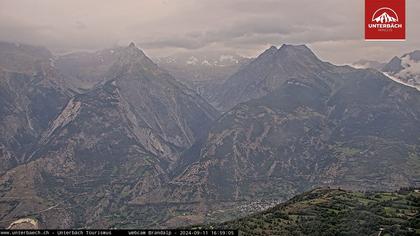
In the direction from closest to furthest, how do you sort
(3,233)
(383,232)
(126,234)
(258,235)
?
1. (126,234)
2. (3,233)
3. (383,232)
4. (258,235)

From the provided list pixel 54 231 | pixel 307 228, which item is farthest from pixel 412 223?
pixel 54 231

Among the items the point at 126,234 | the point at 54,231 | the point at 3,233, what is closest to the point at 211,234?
the point at 126,234

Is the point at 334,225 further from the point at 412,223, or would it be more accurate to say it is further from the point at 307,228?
the point at 412,223

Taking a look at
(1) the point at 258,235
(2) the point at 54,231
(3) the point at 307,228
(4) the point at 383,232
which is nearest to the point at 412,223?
(4) the point at 383,232

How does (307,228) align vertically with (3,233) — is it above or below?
below

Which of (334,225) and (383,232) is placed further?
(334,225)

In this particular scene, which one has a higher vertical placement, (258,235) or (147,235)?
(147,235)

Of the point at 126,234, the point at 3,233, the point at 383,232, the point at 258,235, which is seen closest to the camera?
the point at 126,234

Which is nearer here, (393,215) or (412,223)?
(412,223)

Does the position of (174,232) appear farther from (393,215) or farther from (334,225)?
(393,215)
